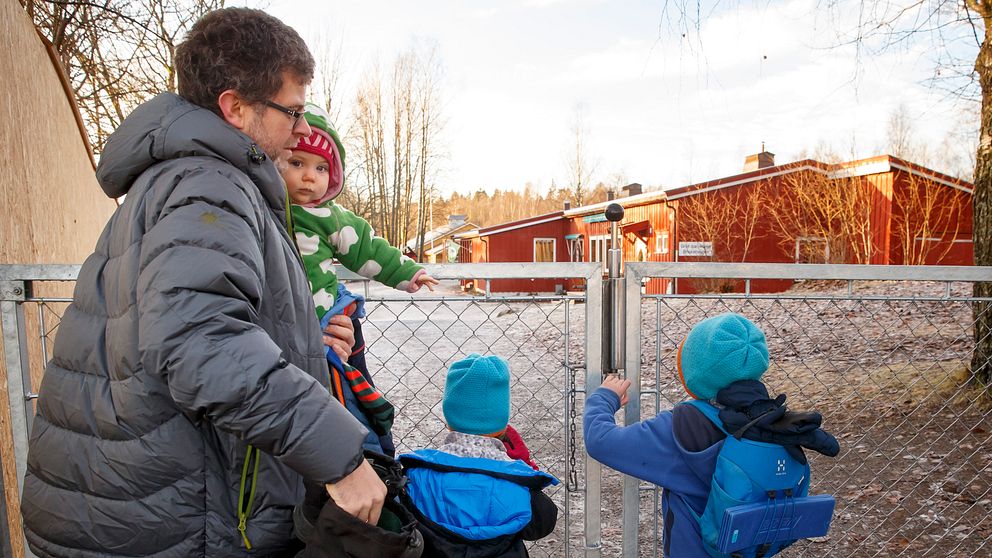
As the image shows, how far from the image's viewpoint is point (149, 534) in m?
1.18

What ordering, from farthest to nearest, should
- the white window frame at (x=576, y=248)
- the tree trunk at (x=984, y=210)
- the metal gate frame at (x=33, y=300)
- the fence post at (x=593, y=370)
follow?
1. the white window frame at (x=576, y=248)
2. the tree trunk at (x=984, y=210)
3. the fence post at (x=593, y=370)
4. the metal gate frame at (x=33, y=300)

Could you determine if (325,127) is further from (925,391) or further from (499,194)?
(499,194)

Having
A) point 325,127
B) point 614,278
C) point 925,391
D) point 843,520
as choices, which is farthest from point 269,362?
point 925,391

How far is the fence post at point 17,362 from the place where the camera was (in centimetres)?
197

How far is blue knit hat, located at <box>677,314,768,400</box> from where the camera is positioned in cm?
177

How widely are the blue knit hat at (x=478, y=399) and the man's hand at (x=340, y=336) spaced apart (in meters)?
0.33

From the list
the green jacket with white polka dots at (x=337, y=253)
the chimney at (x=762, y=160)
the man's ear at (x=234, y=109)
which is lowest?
the green jacket with white polka dots at (x=337, y=253)

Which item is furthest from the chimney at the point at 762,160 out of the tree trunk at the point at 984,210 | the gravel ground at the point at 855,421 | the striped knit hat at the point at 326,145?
the striped knit hat at the point at 326,145

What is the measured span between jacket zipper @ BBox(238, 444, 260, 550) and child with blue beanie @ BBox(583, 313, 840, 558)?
1.03 m

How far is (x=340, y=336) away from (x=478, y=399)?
0.45 m

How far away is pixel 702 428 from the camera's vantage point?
1.79 meters

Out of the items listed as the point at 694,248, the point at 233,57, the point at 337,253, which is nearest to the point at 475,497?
the point at 337,253

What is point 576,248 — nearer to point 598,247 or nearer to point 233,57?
point 598,247

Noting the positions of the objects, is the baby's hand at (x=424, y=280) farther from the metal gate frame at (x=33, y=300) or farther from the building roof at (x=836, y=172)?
the building roof at (x=836, y=172)
